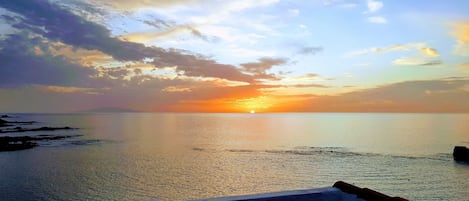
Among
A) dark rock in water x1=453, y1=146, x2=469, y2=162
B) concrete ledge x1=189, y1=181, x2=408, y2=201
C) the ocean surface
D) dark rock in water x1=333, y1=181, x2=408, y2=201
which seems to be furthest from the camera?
dark rock in water x1=453, y1=146, x2=469, y2=162

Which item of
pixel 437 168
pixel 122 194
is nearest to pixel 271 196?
pixel 122 194

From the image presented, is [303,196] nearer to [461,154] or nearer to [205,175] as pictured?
[205,175]

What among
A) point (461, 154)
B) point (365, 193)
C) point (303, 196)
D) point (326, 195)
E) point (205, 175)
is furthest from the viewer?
point (461, 154)

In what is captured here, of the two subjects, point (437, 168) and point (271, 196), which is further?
point (437, 168)

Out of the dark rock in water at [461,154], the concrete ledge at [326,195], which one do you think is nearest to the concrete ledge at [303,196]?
the concrete ledge at [326,195]

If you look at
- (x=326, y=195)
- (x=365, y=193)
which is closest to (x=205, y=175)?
(x=326, y=195)

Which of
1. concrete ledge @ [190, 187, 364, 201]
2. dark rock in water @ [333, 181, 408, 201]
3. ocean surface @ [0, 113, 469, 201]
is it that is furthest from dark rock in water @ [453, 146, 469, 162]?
concrete ledge @ [190, 187, 364, 201]

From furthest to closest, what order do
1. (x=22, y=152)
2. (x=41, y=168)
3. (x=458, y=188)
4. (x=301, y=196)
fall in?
(x=22, y=152)
(x=41, y=168)
(x=458, y=188)
(x=301, y=196)

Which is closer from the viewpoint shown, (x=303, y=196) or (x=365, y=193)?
(x=365, y=193)

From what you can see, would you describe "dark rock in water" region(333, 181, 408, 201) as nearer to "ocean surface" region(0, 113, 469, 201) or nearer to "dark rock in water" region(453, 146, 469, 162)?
"ocean surface" region(0, 113, 469, 201)

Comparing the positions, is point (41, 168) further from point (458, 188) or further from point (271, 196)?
point (458, 188)

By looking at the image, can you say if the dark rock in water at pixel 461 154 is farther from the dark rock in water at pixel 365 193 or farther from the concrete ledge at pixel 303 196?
the concrete ledge at pixel 303 196

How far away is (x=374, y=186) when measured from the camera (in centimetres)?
3003

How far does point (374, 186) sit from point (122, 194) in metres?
21.1
